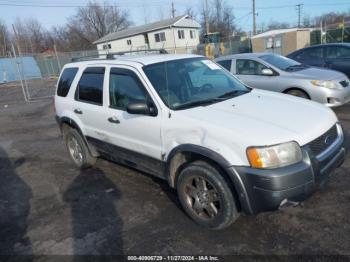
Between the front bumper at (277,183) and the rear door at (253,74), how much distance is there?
488cm

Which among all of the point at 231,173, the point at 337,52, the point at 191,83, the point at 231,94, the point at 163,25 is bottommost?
the point at 231,173

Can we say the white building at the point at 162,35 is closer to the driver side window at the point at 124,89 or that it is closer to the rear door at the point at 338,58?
the rear door at the point at 338,58

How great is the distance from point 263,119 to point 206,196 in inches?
39.8

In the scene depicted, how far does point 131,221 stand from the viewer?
3799mm

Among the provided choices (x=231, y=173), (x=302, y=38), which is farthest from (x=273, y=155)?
(x=302, y=38)

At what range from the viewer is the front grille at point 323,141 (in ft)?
10.2

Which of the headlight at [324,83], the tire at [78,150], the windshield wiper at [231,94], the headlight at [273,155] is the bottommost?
the tire at [78,150]

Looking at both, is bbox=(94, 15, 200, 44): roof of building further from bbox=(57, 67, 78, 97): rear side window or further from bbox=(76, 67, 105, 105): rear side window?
bbox=(76, 67, 105, 105): rear side window

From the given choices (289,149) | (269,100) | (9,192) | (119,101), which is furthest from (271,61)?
(9,192)

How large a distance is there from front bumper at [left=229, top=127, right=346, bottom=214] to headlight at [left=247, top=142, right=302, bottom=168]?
5 cm

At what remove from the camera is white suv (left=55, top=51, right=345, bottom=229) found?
290 cm

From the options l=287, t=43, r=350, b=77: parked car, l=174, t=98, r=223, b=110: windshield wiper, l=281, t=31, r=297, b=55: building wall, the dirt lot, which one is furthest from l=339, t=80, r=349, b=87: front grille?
l=281, t=31, r=297, b=55: building wall

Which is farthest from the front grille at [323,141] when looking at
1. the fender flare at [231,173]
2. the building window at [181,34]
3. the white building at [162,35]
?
the building window at [181,34]

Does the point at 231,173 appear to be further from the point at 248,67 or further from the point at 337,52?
the point at 337,52
